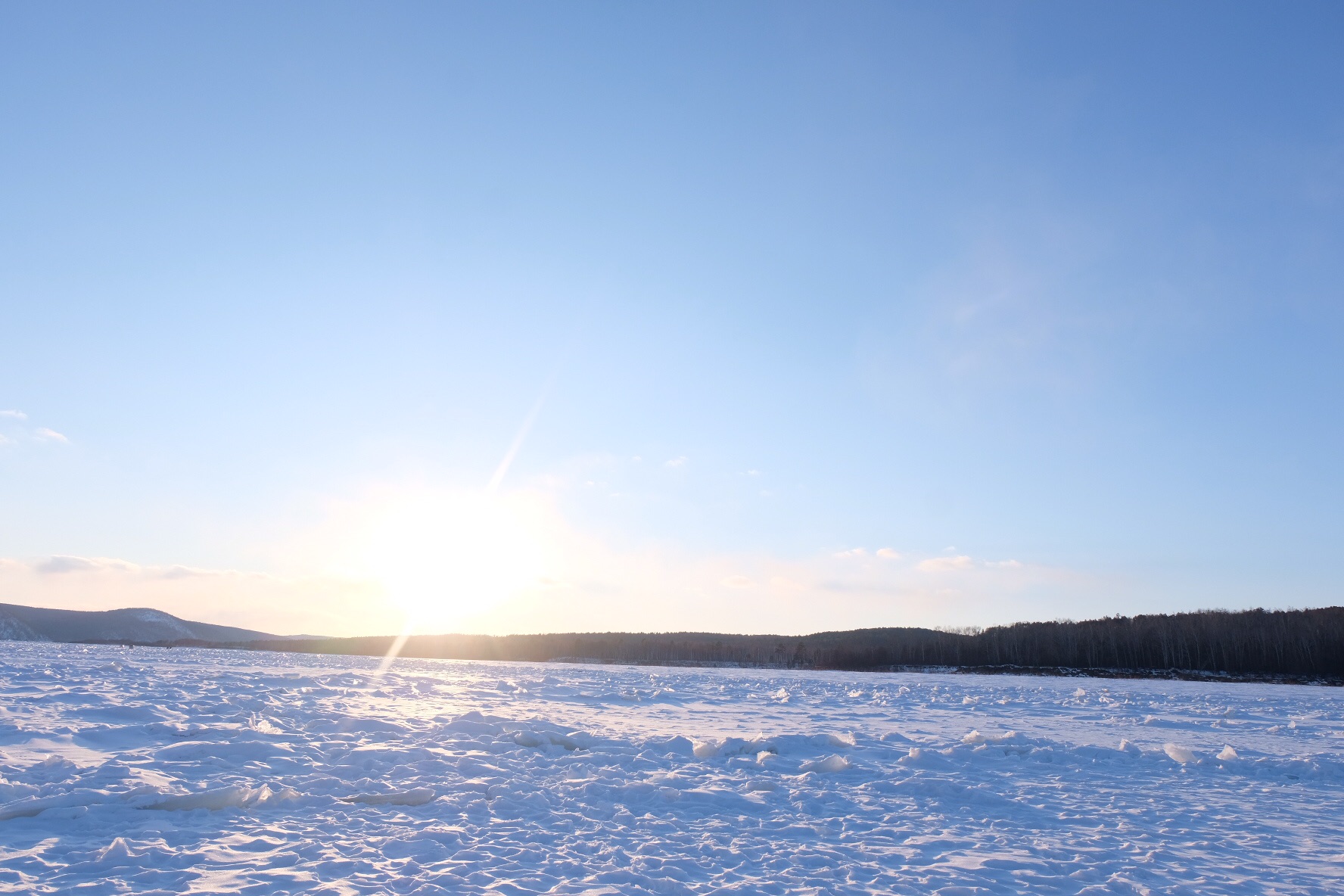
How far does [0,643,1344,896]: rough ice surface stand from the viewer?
574 cm

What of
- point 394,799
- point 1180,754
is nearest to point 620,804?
point 394,799

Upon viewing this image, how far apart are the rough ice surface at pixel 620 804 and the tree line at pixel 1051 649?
5759cm

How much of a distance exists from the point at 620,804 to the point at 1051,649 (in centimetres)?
7683

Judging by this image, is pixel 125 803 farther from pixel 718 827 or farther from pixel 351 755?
pixel 718 827

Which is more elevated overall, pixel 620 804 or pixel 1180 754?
pixel 1180 754

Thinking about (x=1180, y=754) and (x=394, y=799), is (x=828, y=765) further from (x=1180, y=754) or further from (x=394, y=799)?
(x=1180, y=754)

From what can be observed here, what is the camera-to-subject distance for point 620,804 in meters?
8.09

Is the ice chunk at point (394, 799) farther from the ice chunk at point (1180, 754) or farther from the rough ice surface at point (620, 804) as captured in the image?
the ice chunk at point (1180, 754)

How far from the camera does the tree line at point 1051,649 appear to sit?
6069cm

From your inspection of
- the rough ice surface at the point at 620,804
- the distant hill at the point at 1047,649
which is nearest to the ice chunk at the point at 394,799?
the rough ice surface at the point at 620,804

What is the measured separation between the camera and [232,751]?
9.31m

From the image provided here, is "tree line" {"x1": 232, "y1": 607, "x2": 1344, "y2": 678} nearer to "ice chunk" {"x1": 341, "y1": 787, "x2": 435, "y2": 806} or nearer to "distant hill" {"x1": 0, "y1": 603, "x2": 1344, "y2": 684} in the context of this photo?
"distant hill" {"x1": 0, "y1": 603, "x2": 1344, "y2": 684}

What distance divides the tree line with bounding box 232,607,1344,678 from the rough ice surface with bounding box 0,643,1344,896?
57591 millimetres

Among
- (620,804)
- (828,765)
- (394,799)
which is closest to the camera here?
(394,799)
